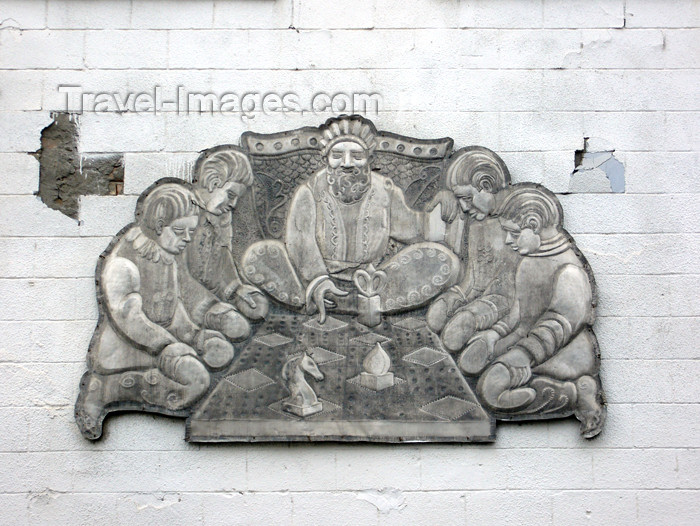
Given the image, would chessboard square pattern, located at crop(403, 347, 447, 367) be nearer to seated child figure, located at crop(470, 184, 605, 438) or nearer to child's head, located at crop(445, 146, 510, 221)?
seated child figure, located at crop(470, 184, 605, 438)

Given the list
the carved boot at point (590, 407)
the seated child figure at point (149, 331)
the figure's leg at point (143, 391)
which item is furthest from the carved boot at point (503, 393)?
the figure's leg at point (143, 391)

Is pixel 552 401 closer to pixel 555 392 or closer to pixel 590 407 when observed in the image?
pixel 555 392

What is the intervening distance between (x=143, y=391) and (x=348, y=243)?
1.40m

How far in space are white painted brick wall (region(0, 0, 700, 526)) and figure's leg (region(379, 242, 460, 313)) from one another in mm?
720

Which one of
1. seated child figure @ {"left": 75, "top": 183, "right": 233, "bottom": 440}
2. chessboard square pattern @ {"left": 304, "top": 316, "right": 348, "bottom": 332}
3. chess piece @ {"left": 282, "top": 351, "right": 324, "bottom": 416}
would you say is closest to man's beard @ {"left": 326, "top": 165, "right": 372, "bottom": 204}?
chessboard square pattern @ {"left": 304, "top": 316, "right": 348, "bottom": 332}

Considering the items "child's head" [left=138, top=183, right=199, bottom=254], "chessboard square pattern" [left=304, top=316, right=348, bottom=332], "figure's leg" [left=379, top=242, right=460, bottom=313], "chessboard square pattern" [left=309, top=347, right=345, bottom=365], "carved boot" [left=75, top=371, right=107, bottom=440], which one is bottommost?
"carved boot" [left=75, top=371, right=107, bottom=440]

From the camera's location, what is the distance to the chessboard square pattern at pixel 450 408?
4059mm

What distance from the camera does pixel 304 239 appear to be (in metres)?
4.24

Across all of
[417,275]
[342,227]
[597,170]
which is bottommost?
[417,275]

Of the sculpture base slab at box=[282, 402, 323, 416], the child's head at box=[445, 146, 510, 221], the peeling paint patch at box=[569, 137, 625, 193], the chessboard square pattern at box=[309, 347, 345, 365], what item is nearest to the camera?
the sculpture base slab at box=[282, 402, 323, 416]

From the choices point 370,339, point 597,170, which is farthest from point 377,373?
point 597,170

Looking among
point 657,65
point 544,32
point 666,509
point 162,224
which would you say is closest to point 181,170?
point 162,224

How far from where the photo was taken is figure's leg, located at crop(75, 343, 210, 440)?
4.06 metres

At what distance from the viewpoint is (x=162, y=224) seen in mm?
4223
